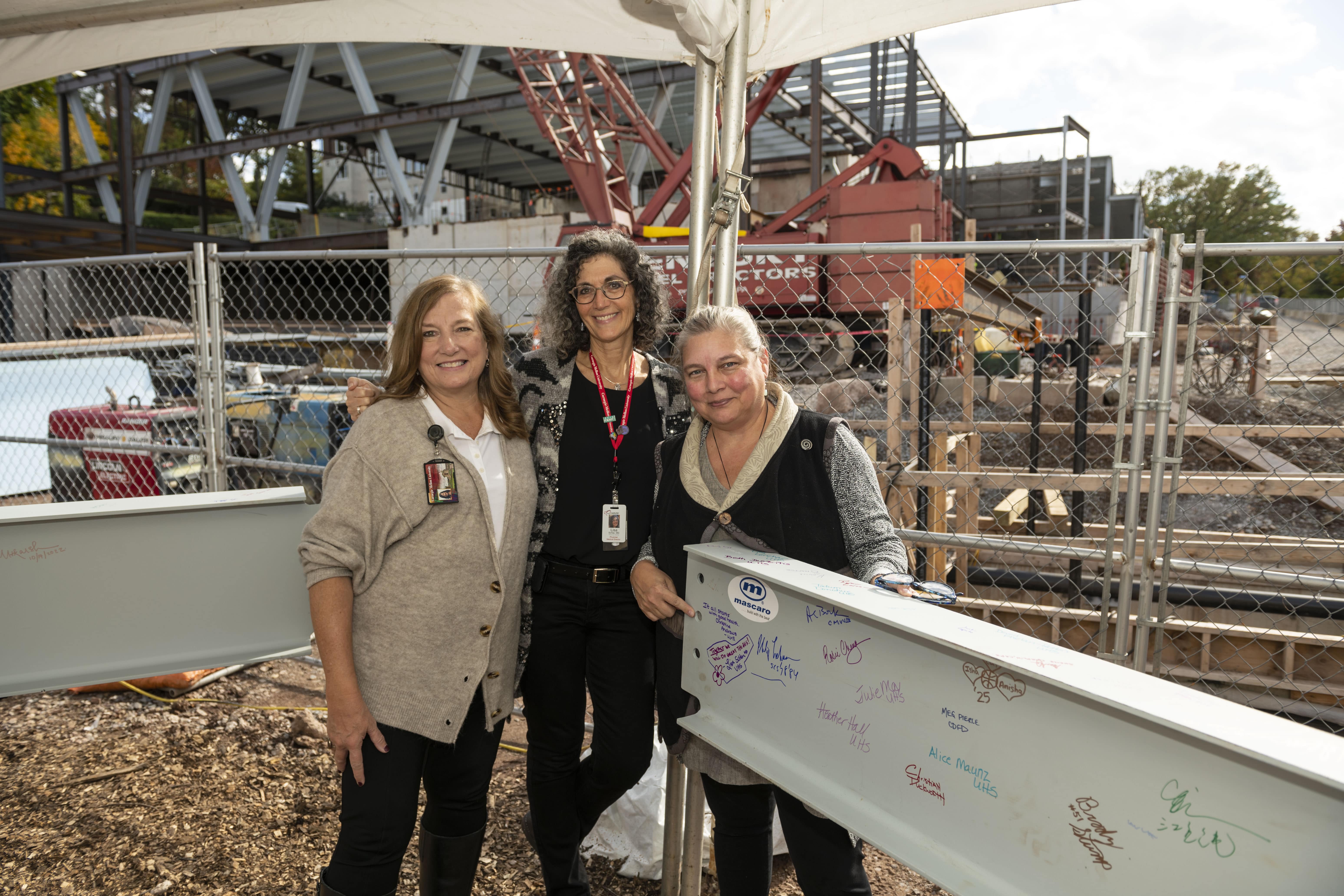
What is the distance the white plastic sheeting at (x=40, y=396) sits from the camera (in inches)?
322

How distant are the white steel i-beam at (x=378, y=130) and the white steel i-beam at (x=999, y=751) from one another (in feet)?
82.6

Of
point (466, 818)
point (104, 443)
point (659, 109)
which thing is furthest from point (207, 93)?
point (466, 818)

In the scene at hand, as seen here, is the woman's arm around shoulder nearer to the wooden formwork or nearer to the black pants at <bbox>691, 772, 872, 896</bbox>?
the black pants at <bbox>691, 772, 872, 896</bbox>

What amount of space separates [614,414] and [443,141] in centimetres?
2457

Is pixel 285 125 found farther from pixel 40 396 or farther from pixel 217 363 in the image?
pixel 217 363

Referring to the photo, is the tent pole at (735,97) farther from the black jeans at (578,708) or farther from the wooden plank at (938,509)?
the wooden plank at (938,509)

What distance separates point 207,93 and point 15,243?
867 centimetres

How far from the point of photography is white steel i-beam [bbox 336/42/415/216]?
906 inches

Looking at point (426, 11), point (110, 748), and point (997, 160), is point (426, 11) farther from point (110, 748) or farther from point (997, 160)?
point (997, 160)

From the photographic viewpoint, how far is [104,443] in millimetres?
4887

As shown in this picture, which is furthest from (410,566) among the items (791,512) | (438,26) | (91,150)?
(91,150)

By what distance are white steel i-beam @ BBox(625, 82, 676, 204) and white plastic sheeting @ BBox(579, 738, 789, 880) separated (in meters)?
18.6
